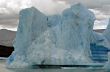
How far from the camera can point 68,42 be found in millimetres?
18422

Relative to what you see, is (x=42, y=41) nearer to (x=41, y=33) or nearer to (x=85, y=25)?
(x=41, y=33)

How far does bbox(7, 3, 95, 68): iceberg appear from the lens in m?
17.7

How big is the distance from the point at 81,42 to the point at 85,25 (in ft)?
3.24

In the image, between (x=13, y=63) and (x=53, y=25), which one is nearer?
(x=13, y=63)

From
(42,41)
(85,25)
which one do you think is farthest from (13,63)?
(85,25)

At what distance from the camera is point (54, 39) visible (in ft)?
60.0

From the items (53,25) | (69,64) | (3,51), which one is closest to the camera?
(69,64)

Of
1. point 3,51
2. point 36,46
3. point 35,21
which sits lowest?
point 3,51

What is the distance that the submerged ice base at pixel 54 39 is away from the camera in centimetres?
1773

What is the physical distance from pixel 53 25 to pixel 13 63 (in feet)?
10.9

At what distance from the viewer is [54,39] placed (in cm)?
1830

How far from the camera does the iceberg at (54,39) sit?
58.2 feet

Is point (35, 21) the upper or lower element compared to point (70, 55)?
upper

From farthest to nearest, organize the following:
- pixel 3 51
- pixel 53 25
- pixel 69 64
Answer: pixel 3 51
pixel 53 25
pixel 69 64
